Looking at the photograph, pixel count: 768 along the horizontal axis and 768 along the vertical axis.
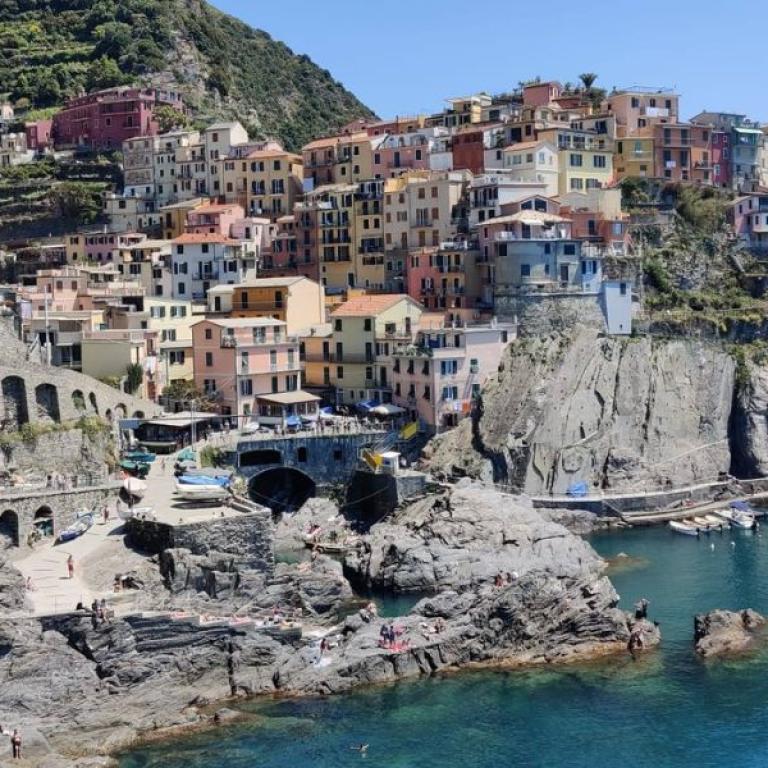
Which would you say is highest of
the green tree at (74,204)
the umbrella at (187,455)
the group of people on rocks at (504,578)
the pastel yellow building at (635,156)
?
the pastel yellow building at (635,156)

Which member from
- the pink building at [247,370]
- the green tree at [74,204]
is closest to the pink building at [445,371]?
the pink building at [247,370]

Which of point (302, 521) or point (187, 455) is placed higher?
point (187, 455)

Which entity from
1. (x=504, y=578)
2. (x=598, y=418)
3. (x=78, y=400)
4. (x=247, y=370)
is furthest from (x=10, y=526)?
(x=598, y=418)

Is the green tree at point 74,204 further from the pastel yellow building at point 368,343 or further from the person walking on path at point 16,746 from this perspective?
the person walking on path at point 16,746

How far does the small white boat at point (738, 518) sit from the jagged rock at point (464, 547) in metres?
11.3

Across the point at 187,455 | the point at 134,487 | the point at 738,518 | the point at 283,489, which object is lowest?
the point at 738,518

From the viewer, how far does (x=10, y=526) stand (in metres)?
48.7

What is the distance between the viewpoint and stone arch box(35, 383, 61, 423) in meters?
57.9

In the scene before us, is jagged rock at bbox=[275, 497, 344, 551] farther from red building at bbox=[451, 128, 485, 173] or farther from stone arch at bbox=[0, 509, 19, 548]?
red building at bbox=[451, 128, 485, 173]

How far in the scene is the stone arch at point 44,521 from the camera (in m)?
49.5

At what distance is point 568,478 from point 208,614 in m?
25.5

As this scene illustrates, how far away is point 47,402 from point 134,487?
29.7ft

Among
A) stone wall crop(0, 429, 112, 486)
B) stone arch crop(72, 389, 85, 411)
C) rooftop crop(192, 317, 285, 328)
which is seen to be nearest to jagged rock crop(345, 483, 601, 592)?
stone wall crop(0, 429, 112, 486)

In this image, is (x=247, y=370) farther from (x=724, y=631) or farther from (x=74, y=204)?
(x=74, y=204)
